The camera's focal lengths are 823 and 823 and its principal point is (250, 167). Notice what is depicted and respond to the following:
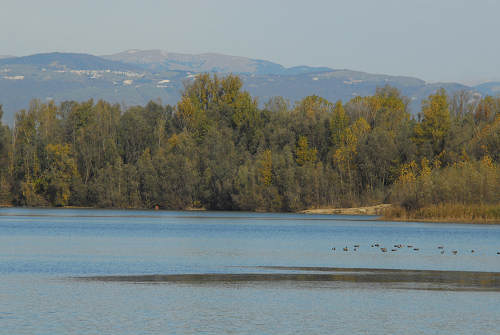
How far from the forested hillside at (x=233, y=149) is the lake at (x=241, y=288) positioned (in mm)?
62938

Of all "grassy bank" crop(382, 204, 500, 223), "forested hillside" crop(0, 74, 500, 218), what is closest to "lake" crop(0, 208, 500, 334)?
"grassy bank" crop(382, 204, 500, 223)

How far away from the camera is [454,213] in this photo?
280ft

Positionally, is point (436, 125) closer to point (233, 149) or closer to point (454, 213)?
point (233, 149)

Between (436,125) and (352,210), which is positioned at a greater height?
(436,125)

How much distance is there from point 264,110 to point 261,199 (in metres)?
25.7

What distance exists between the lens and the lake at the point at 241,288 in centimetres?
2327

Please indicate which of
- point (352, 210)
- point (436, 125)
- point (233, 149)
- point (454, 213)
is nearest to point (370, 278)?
point (454, 213)

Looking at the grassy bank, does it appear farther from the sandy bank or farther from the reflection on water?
the reflection on water

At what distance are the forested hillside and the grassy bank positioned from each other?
17355 mm

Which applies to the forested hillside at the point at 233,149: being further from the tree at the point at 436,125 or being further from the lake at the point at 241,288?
the lake at the point at 241,288

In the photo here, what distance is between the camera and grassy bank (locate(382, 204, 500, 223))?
83.6 metres

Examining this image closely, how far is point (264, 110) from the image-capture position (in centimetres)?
14675

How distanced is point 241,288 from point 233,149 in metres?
105

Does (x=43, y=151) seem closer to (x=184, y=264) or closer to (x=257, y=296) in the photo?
(x=184, y=264)
